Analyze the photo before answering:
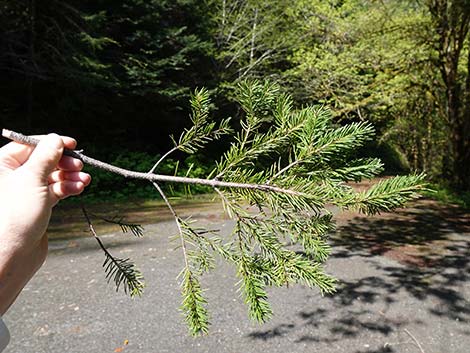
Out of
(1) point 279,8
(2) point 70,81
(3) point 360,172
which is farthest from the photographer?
(1) point 279,8

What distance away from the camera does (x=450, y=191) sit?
8.98 m

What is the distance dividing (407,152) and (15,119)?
12011 millimetres

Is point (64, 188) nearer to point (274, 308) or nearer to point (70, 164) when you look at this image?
point (70, 164)

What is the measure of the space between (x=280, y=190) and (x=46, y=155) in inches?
22.2

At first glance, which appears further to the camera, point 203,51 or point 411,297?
point 203,51

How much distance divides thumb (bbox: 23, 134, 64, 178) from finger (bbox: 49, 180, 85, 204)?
68mm

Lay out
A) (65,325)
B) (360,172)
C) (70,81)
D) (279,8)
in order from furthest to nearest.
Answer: (279,8)
(70,81)
(65,325)
(360,172)

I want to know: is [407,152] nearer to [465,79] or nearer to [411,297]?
[465,79]

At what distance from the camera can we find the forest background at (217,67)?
8.40 m

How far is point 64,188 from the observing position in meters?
0.96

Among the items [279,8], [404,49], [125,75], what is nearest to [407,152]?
[404,49]

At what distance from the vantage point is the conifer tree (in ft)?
2.81

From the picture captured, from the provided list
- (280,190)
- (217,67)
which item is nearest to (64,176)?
(280,190)

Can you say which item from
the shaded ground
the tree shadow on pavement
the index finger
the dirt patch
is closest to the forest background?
the dirt patch
